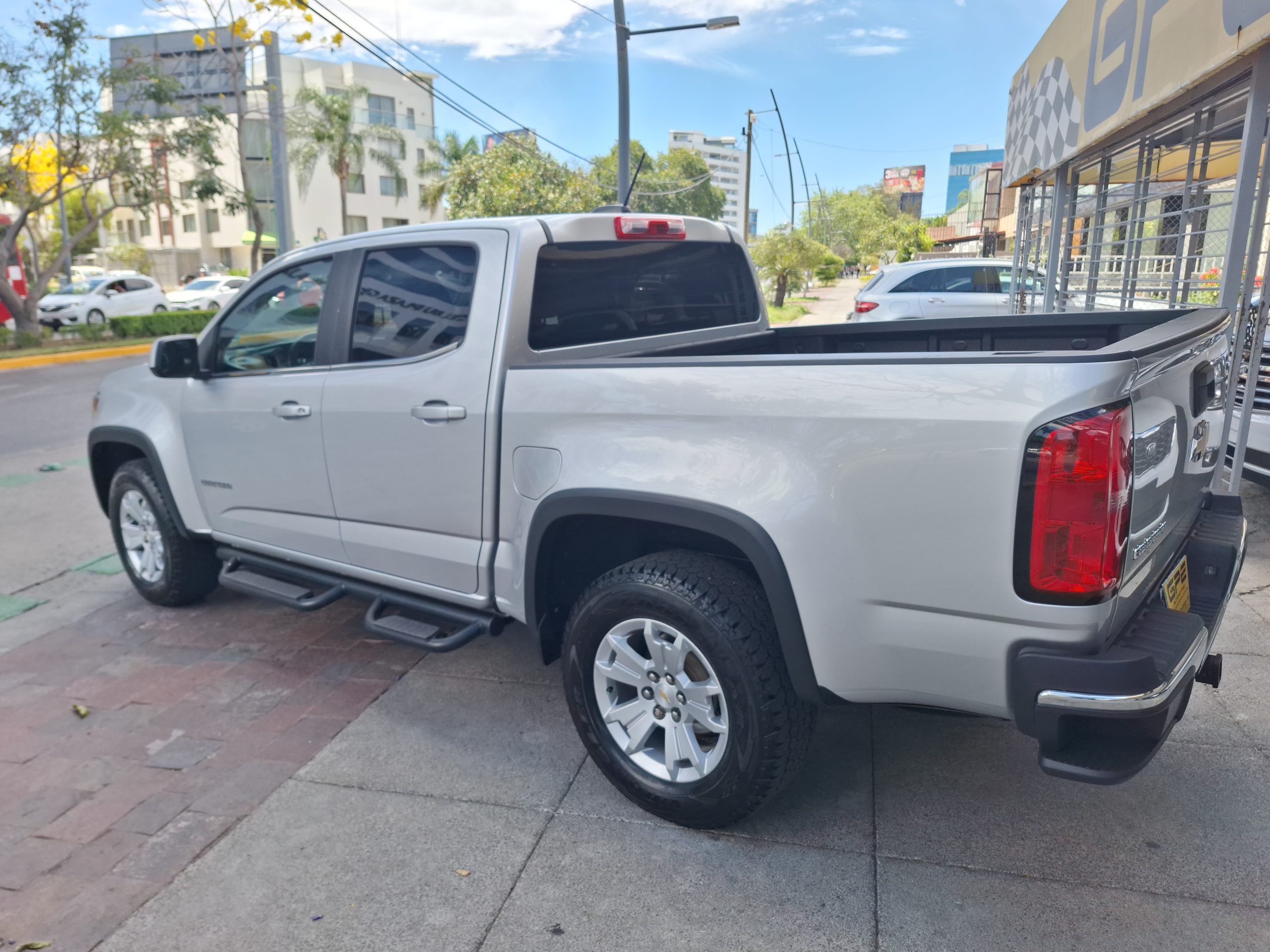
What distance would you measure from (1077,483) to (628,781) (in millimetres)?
1598

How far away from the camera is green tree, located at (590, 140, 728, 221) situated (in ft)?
212

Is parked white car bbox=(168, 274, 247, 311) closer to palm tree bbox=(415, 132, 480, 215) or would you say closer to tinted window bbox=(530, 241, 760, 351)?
palm tree bbox=(415, 132, 480, 215)

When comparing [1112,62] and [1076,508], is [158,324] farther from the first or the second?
[1076,508]

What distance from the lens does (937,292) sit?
12789mm

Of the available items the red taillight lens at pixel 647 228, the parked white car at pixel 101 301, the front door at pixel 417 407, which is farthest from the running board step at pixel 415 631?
the parked white car at pixel 101 301

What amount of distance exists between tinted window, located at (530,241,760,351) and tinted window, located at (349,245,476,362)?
0.28 metres

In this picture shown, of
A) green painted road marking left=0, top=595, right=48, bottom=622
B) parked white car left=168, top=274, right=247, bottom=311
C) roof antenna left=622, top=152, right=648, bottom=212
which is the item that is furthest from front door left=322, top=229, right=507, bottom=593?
parked white car left=168, top=274, right=247, bottom=311

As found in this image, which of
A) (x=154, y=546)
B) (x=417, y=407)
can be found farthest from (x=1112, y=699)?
(x=154, y=546)

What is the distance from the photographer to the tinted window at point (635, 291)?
3348 millimetres

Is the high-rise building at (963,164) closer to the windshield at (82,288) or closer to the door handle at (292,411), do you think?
the windshield at (82,288)

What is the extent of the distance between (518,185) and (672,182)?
43.8m

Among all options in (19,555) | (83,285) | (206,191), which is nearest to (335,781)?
(19,555)

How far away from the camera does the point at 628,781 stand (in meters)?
2.92

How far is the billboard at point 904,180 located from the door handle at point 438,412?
173 m
